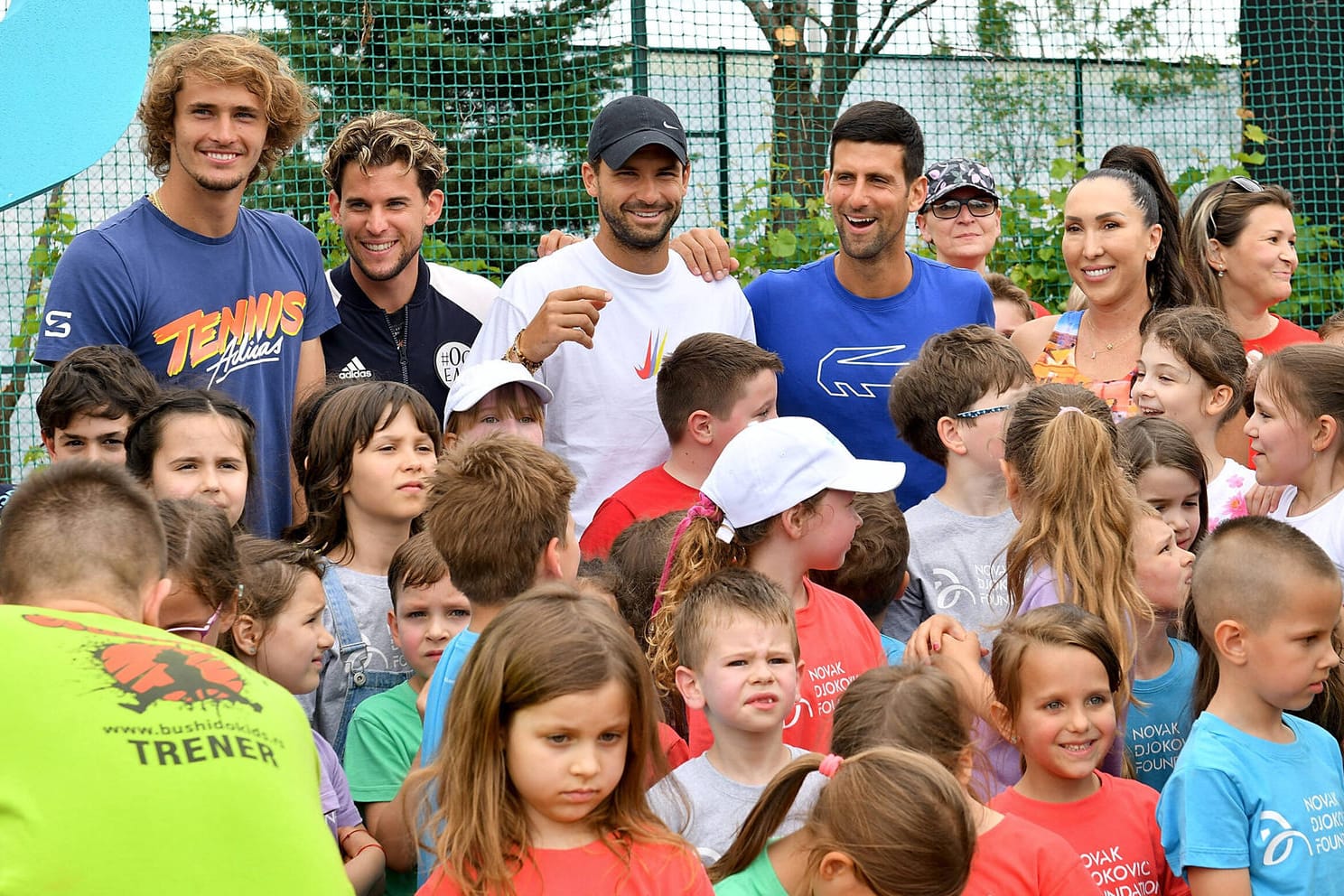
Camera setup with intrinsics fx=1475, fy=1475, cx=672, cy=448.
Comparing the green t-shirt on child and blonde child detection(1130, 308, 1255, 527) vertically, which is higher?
blonde child detection(1130, 308, 1255, 527)

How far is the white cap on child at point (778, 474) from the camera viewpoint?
3.15 meters

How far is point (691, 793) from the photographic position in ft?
8.49

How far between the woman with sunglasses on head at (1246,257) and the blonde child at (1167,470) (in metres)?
1.35

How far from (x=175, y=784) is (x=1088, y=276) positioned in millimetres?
3326

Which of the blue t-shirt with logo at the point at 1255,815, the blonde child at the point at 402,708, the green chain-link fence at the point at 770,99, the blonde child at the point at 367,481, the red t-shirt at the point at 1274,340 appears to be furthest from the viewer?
the green chain-link fence at the point at 770,99

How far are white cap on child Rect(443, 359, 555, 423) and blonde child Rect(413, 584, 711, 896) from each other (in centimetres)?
149

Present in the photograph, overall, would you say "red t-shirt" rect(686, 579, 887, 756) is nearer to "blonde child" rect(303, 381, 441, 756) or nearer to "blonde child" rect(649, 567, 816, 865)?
"blonde child" rect(649, 567, 816, 865)

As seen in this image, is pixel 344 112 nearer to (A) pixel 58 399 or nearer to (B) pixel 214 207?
(B) pixel 214 207

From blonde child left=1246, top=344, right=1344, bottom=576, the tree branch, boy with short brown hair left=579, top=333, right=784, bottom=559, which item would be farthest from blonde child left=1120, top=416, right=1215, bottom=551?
the tree branch

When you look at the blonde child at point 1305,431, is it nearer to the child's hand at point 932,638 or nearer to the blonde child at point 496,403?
the child's hand at point 932,638

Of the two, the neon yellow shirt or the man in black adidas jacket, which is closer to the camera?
the neon yellow shirt

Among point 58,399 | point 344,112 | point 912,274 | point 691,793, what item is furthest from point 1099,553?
point 344,112

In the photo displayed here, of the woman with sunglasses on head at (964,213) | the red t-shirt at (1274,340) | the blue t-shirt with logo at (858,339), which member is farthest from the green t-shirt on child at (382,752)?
the woman with sunglasses on head at (964,213)

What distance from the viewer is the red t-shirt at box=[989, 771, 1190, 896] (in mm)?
2721
